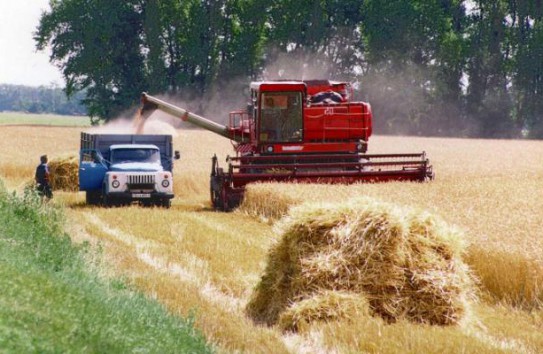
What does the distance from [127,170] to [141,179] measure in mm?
453

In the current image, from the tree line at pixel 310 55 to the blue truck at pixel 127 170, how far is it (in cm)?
4517

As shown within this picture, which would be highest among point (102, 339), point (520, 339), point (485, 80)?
point (485, 80)

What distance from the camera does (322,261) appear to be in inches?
393

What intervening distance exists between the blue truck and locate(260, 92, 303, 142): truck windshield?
2.44 m

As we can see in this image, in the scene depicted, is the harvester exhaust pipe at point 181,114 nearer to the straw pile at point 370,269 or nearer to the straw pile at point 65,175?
the straw pile at point 65,175

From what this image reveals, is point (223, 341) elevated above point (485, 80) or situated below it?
below

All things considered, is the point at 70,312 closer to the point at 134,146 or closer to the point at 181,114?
the point at 134,146

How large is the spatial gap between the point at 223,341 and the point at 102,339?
2.46m

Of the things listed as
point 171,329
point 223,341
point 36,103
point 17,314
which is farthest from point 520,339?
point 36,103

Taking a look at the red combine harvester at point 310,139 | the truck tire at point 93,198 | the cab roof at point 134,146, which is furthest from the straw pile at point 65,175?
the red combine harvester at point 310,139

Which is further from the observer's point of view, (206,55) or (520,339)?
(206,55)

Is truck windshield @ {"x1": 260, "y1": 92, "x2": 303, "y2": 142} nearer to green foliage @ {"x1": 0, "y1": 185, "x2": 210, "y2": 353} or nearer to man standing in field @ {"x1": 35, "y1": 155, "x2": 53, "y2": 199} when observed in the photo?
man standing in field @ {"x1": 35, "y1": 155, "x2": 53, "y2": 199}

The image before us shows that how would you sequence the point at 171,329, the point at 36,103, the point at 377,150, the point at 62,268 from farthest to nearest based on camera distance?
the point at 36,103 < the point at 377,150 < the point at 62,268 < the point at 171,329

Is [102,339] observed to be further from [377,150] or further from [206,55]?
[206,55]
